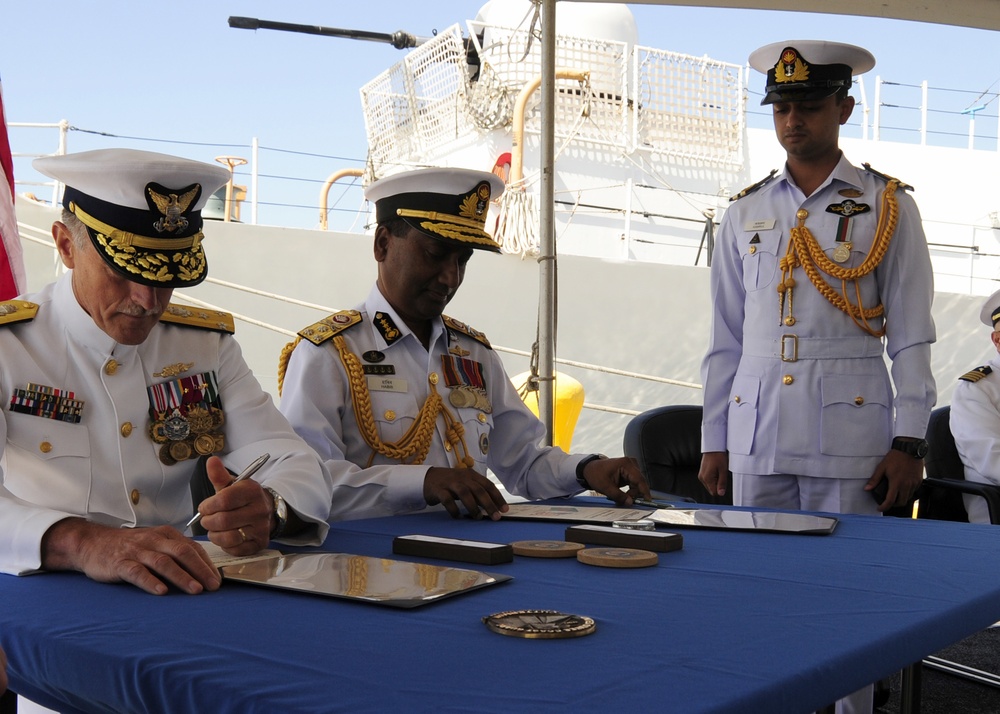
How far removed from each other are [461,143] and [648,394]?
373cm

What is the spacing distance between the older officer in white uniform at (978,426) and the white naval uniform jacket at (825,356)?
1.03 meters

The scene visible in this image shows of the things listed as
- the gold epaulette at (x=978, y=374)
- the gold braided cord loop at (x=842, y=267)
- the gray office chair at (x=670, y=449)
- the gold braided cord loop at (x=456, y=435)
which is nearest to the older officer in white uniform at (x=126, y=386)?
the gold braided cord loop at (x=456, y=435)

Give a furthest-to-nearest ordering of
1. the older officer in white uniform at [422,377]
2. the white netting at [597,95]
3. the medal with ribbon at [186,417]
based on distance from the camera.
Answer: the white netting at [597,95] → the older officer in white uniform at [422,377] → the medal with ribbon at [186,417]

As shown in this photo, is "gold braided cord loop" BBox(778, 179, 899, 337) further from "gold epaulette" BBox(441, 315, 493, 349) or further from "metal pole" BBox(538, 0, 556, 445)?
"metal pole" BBox(538, 0, 556, 445)

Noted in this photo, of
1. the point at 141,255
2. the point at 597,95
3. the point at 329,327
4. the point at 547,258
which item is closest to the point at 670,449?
the point at 547,258

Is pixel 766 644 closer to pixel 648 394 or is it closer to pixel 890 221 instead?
pixel 890 221

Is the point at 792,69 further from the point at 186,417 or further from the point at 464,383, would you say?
the point at 186,417

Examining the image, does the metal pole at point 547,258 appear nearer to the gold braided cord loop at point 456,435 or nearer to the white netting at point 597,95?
the gold braided cord loop at point 456,435

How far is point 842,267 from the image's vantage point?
2715 millimetres

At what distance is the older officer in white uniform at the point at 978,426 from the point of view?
3.51 meters

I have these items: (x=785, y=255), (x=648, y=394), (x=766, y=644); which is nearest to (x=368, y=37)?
(x=648, y=394)

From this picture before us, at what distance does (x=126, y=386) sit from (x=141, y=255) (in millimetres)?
277

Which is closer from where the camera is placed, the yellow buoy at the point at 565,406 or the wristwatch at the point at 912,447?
the wristwatch at the point at 912,447

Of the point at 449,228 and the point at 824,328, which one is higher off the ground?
the point at 449,228
